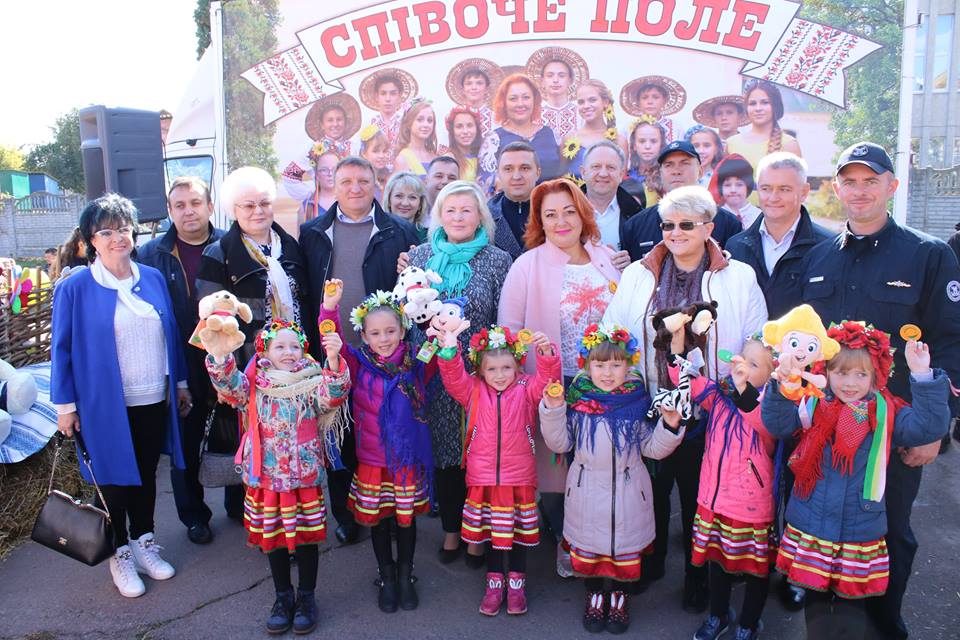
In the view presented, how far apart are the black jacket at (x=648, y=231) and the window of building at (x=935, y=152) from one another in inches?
746

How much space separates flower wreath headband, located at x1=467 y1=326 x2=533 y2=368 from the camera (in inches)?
116

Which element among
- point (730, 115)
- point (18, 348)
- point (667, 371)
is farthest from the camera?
point (730, 115)

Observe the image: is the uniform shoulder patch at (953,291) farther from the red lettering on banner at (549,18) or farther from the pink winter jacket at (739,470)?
the red lettering on banner at (549,18)

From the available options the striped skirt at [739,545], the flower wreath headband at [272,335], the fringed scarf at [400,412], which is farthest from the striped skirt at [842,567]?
the flower wreath headband at [272,335]

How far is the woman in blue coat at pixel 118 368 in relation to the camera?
3.14 meters

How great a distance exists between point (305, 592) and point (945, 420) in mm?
2621

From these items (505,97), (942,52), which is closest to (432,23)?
(505,97)

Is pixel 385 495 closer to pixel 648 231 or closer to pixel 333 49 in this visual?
pixel 648 231

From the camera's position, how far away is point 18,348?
4.66 meters

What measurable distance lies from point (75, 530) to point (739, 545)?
2.88 meters

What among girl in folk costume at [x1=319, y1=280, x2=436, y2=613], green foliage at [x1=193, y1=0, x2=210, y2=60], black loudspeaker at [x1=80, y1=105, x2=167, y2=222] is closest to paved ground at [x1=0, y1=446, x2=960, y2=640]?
girl in folk costume at [x1=319, y1=280, x2=436, y2=613]

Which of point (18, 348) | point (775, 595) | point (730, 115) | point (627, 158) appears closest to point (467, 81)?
point (627, 158)

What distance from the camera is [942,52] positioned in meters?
18.1

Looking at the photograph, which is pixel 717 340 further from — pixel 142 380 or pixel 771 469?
pixel 142 380
